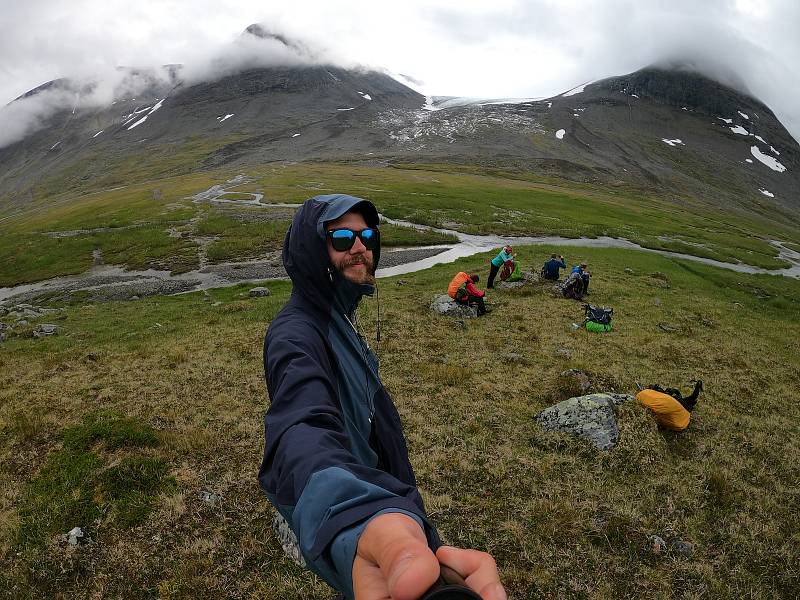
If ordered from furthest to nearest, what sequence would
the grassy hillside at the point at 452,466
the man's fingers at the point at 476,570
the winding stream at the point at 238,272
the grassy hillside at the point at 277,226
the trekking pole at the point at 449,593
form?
the grassy hillside at the point at 277,226 → the winding stream at the point at 238,272 → the grassy hillside at the point at 452,466 → the man's fingers at the point at 476,570 → the trekking pole at the point at 449,593

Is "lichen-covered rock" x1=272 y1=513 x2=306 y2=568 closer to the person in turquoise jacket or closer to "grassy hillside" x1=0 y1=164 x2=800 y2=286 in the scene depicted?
the person in turquoise jacket

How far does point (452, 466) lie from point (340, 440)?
7065 mm

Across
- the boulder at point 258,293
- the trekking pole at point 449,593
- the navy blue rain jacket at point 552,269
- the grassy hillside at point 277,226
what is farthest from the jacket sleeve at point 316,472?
the grassy hillside at point 277,226

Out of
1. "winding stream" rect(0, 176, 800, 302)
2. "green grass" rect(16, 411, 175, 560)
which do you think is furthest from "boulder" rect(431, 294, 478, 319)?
"winding stream" rect(0, 176, 800, 302)

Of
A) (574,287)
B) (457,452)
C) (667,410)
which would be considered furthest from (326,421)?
(574,287)

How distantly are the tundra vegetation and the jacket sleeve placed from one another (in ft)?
15.2

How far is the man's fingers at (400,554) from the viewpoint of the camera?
153 centimetres

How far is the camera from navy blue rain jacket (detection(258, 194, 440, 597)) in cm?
205

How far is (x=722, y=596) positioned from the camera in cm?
629

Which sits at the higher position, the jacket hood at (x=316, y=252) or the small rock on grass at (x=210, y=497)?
the jacket hood at (x=316, y=252)

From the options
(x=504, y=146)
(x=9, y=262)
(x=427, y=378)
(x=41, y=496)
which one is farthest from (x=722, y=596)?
(x=504, y=146)

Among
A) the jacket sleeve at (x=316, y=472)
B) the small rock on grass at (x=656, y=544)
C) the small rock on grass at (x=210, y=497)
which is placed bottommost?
the small rock on grass at (x=210, y=497)

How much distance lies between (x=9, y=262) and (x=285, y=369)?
65645mm

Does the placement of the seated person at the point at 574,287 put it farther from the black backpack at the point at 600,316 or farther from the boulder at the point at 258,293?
the boulder at the point at 258,293
